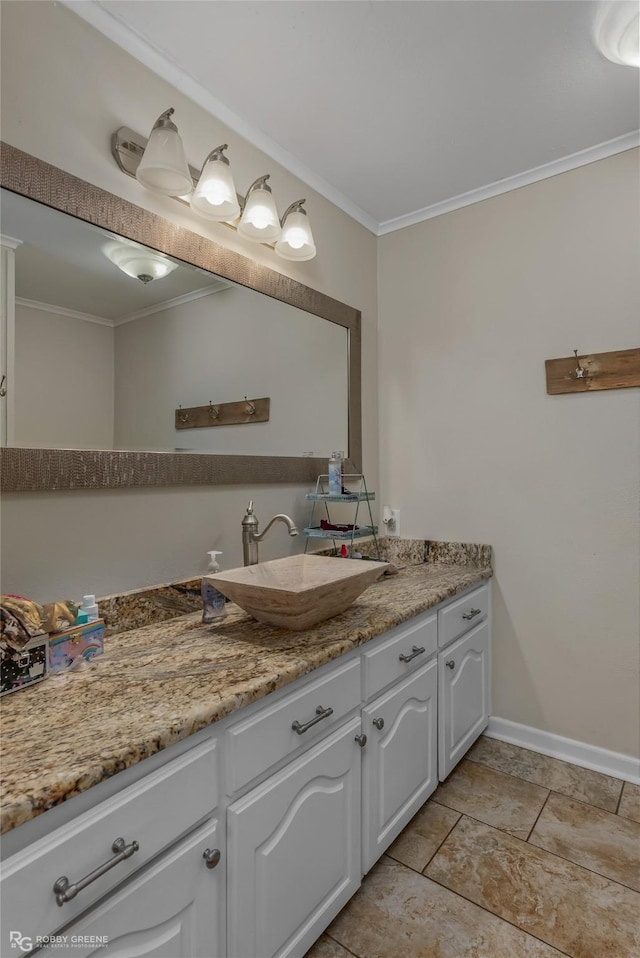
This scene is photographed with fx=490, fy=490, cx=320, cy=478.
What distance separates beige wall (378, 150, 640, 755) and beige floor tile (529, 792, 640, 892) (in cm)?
31

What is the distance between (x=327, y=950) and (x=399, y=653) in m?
0.73

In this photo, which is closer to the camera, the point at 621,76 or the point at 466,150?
the point at 621,76

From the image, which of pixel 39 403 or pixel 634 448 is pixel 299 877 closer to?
pixel 39 403

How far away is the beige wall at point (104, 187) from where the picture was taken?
116cm

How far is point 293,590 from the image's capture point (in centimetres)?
119

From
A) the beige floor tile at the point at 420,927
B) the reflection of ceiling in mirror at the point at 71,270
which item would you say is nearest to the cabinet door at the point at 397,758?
the beige floor tile at the point at 420,927

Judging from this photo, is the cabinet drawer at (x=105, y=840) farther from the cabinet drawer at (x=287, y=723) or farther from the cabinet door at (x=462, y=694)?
the cabinet door at (x=462, y=694)

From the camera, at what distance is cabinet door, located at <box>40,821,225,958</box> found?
0.72 meters

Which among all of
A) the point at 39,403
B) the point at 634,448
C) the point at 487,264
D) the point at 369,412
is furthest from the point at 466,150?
the point at 39,403

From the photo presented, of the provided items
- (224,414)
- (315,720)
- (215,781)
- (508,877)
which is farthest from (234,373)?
(508,877)

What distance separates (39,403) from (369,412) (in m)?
1.52

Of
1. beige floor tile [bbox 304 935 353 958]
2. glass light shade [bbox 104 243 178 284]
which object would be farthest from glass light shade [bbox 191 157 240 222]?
beige floor tile [bbox 304 935 353 958]

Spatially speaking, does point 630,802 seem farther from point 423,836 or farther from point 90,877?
point 90,877

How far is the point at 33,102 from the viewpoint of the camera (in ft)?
3.85
